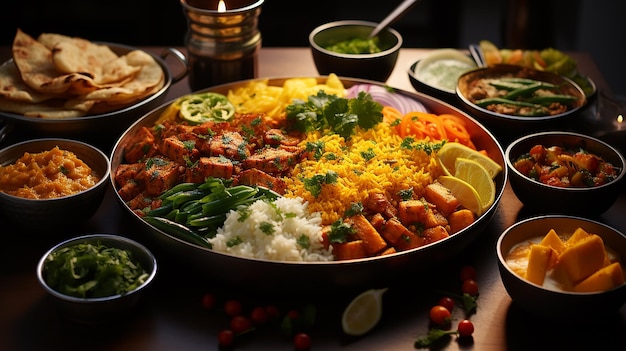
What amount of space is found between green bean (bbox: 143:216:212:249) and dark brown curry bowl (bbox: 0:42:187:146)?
868 millimetres

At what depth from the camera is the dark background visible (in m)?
6.36

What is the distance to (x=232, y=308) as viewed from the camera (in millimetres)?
2705

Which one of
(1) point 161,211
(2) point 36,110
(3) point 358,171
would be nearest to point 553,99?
(3) point 358,171

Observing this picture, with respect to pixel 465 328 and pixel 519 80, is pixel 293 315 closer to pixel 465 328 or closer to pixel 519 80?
pixel 465 328

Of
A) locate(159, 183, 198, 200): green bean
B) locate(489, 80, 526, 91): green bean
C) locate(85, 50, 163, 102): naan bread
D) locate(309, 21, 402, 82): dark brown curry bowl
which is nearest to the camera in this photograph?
locate(159, 183, 198, 200): green bean

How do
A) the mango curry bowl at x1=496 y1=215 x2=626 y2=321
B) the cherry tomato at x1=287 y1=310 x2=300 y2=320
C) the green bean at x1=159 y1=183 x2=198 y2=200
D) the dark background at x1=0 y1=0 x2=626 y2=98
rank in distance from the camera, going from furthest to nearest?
the dark background at x1=0 y1=0 x2=626 y2=98
the green bean at x1=159 y1=183 x2=198 y2=200
the cherry tomato at x1=287 y1=310 x2=300 y2=320
the mango curry bowl at x1=496 y1=215 x2=626 y2=321

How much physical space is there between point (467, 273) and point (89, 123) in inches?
73.7

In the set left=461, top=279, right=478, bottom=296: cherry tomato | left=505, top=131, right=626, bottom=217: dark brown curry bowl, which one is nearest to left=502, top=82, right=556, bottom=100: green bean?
left=505, top=131, right=626, bottom=217: dark brown curry bowl

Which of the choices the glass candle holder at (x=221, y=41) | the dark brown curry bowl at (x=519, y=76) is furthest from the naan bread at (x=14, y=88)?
the dark brown curry bowl at (x=519, y=76)

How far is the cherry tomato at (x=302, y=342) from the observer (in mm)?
2562

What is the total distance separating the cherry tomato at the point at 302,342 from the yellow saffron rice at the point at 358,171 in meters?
0.51

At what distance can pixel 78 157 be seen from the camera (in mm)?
3332

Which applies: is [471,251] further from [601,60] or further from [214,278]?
[601,60]

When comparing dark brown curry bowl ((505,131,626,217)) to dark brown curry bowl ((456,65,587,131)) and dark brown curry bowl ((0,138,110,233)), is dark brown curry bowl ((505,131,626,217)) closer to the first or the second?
dark brown curry bowl ((456,65,587,131))
